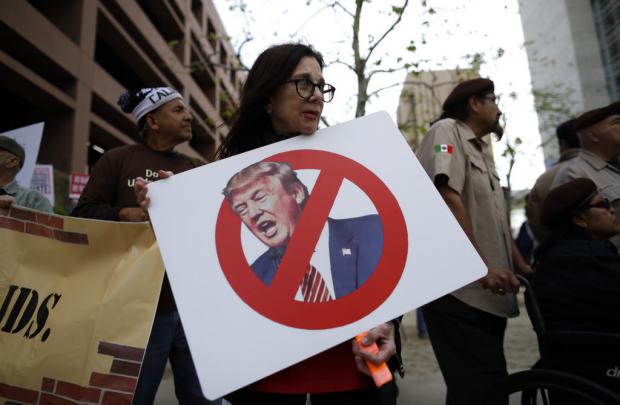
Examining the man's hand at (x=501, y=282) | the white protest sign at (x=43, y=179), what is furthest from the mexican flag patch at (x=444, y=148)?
the white protest sign at (x=43, y=179)

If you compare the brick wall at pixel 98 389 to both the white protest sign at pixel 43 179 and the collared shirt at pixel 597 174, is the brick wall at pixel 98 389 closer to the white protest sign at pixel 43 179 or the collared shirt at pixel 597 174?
the collared shirt at pixel 597 174

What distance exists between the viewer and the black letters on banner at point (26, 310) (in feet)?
3.85

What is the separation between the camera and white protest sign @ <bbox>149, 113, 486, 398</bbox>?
0.83 metres

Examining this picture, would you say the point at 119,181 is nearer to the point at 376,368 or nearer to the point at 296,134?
the point at 296,134

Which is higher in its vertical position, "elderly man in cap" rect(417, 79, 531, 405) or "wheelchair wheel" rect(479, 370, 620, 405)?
"elderly man in cap" rect(417, 79, 531, 405)

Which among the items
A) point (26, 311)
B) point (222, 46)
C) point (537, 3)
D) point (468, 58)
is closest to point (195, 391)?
point (26, 311)

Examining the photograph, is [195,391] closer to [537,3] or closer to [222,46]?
[537,3]

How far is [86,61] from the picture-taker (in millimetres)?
12164

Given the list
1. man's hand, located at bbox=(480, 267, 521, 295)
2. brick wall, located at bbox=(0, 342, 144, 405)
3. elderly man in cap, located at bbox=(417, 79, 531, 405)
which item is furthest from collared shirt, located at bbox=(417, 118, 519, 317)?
brick wall, located at bbox=(0, 342, 144, 405)

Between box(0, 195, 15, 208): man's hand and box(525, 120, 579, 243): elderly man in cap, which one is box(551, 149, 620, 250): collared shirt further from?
box(0, 195, 15, 208): man's hand

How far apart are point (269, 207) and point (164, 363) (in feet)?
3.55

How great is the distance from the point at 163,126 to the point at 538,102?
13.0m

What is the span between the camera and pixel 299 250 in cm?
91

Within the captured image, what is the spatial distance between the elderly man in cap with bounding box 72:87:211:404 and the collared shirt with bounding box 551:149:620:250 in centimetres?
195
